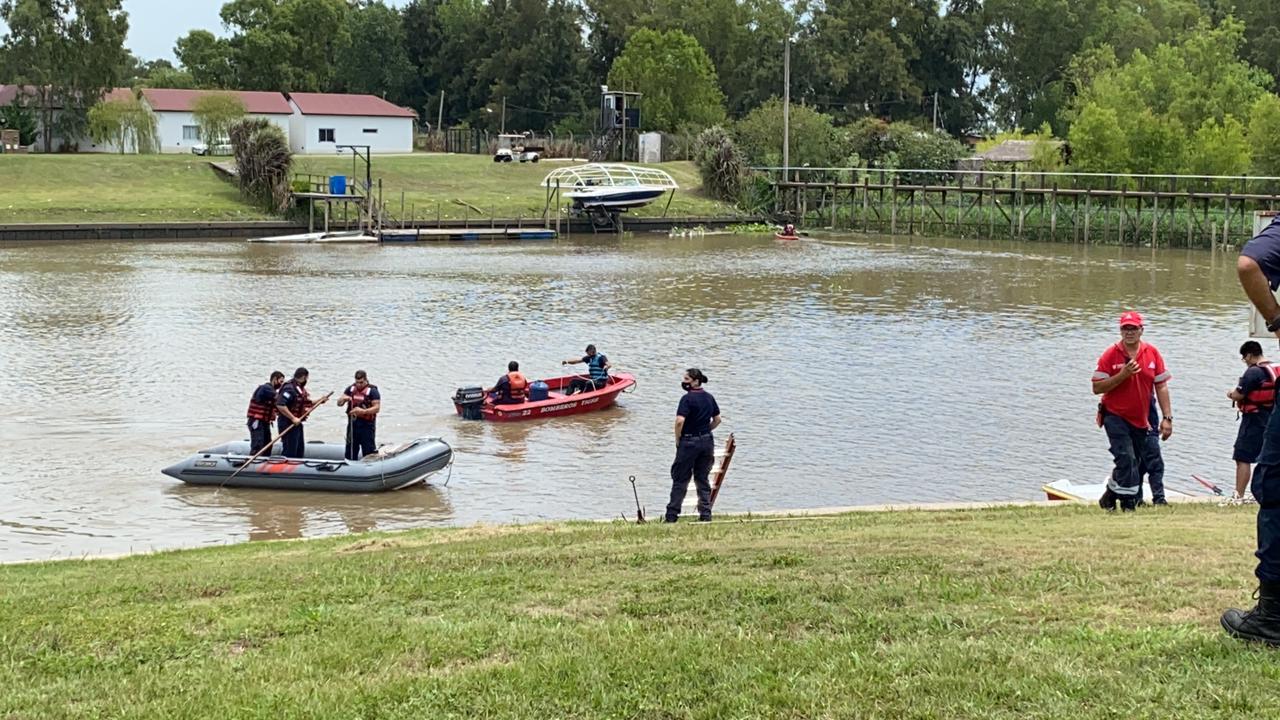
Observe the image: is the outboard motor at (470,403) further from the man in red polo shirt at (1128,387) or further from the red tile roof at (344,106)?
the red tile roof at (344,106)

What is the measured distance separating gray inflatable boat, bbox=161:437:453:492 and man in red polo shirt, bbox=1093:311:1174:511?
29.5ft

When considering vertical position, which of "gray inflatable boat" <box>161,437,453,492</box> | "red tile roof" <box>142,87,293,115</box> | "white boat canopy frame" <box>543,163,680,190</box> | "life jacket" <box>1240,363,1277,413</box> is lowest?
"gray inflatable boat" <box>161,437,453,492</box>

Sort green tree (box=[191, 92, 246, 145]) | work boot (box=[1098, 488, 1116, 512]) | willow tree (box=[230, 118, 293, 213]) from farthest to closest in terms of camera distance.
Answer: green tree (box=[191, 92, 246, 145]), willow tree (box=[230, 118, 293, 213]), work boot (box=[1098, 488, 1116, 512])

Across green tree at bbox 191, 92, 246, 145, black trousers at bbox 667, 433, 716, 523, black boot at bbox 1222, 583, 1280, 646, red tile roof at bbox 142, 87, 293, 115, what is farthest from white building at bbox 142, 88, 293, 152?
black boot at bbox 1222, 583, 1280, 646

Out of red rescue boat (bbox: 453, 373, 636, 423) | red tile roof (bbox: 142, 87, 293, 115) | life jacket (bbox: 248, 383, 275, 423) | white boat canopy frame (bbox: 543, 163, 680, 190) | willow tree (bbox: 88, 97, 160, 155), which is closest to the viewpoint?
life jacket (bbox: 248, 383, 275, 423)

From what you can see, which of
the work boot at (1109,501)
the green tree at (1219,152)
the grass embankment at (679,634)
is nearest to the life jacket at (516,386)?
the work boot at (1109,501)

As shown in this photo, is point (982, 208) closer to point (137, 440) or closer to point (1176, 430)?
point (1176, 430)

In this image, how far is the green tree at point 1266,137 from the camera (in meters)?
71.1

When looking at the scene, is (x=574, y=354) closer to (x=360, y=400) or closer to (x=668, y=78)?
(x=360, y=400)

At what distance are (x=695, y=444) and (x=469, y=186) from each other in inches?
2504


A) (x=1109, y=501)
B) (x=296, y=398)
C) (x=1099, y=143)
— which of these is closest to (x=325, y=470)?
(x=296, y=398)

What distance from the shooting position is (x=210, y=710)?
19.4ft

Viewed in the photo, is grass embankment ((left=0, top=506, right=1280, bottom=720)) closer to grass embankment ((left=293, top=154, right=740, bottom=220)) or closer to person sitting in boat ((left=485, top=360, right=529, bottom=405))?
person sitting in boat ((left=485, top=360, right=529, bottom=405))

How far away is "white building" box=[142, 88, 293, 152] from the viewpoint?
268 feet
